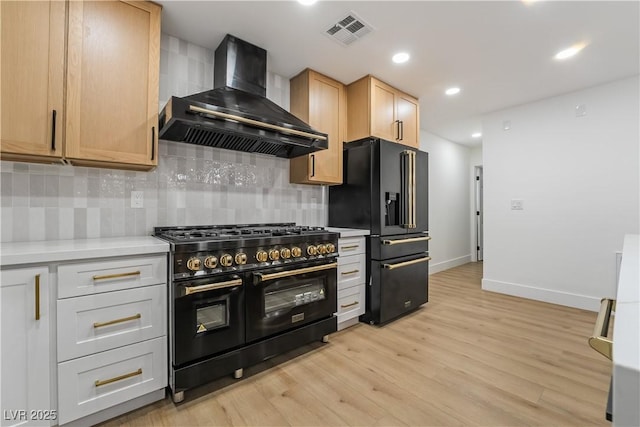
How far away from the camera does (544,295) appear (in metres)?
3.52

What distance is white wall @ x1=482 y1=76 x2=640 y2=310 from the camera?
3039 mm

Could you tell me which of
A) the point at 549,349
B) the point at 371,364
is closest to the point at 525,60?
the point at 549,349

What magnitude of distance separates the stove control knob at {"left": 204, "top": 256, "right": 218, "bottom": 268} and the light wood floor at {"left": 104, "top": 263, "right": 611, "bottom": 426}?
0.80 m

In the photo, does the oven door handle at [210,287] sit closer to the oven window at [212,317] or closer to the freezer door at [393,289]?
the oven window at [212,317]

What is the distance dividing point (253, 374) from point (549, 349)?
7.69 ft

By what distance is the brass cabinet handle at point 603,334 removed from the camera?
61cm

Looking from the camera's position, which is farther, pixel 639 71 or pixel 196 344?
pixel 639 71

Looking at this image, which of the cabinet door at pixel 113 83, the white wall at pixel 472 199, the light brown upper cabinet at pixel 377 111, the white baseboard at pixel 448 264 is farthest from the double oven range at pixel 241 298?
the white wall at pixel 472 199

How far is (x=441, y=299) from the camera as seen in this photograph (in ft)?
11.8

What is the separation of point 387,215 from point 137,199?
218 centimetres

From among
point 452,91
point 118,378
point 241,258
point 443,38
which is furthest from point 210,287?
point 452,91

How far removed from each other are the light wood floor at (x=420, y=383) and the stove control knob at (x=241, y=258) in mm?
791

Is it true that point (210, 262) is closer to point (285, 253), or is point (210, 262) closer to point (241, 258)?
point (241, 258)

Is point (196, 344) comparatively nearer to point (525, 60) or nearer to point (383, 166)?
point (383, 166)
